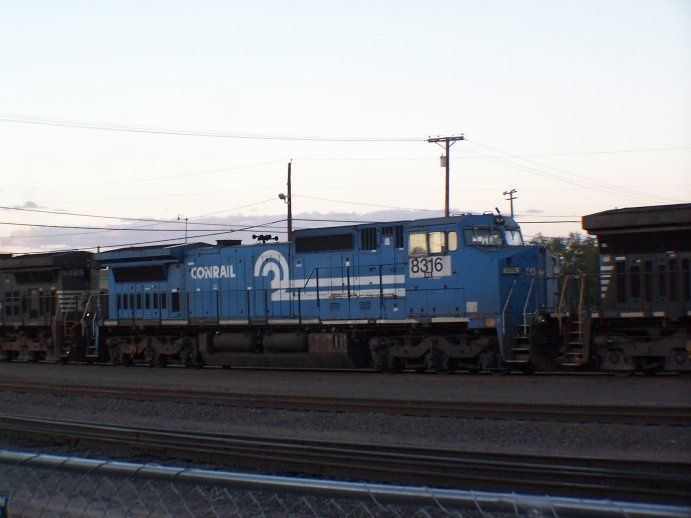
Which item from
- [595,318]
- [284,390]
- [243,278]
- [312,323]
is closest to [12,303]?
[243,278]

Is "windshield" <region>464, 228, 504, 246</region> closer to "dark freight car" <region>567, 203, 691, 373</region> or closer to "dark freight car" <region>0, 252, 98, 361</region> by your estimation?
"dark freight car" <region>567, 203, 691, 373</region>

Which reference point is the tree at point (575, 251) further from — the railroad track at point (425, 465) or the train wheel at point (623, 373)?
the railroad track at point (425, 465)

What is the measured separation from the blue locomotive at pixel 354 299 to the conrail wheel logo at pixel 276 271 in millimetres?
34

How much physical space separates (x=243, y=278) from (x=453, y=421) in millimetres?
12178

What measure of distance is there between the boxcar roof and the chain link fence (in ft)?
39.9

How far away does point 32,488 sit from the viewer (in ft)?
23.3

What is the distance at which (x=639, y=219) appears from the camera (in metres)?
16.9

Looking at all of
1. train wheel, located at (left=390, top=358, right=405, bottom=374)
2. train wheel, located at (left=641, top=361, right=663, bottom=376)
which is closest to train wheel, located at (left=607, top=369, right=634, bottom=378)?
train wheel, located at (left=641, top=361, right=663, bottom=376)

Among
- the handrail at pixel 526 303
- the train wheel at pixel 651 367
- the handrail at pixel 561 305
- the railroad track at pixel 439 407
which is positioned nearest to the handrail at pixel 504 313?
the handrail at pixel 526 303

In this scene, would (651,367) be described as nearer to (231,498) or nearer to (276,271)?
(276,271)

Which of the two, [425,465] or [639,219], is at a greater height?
[639,219]

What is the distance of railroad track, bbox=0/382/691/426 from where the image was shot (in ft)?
37.6

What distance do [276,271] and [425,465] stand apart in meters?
14.4

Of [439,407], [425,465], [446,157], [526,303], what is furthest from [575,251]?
[425,465]
